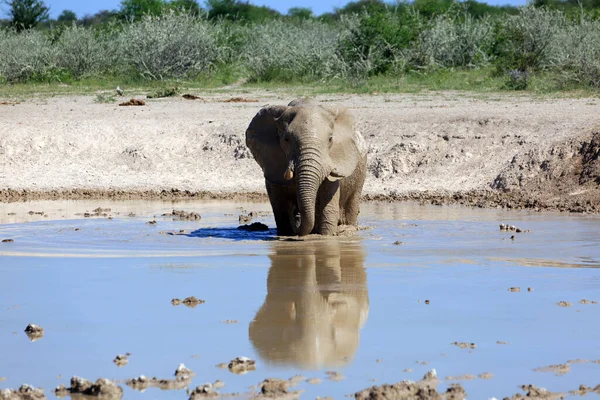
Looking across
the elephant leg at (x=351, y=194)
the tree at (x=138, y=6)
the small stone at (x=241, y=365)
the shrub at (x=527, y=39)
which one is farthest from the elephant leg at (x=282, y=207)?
the tree at (x=138, y=6)

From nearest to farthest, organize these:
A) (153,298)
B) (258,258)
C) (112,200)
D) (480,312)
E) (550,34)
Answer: (480,312), (153,298), (258,258), (112,200), (550,34)

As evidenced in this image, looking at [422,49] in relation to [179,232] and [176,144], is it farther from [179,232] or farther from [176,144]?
[179,232]

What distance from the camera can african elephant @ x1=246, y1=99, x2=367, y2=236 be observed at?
38.1ft

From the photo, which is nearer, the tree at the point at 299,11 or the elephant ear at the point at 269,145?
the elephant ear at the point at 269,145

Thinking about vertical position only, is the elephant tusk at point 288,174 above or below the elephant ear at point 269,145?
below

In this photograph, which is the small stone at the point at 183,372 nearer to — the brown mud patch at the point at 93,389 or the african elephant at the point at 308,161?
the brown mud patch at the point at 93,389

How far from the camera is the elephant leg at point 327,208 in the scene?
40.2ft

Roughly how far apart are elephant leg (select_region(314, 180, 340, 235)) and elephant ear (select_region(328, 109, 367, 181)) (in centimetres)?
25

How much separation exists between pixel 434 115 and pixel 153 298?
12.0 meters

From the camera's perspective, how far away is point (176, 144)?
20.2 meters

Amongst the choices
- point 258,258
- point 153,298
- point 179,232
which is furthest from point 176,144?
point 153,298

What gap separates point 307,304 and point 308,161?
320 cm

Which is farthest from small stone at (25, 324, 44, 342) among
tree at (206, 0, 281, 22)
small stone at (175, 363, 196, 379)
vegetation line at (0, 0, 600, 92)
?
tree at (206, 0, 281, 22)

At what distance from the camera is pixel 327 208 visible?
1232 centimetres
